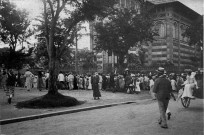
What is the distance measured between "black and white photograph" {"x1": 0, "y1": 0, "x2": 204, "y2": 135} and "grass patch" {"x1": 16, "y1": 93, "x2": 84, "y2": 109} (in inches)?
1.9

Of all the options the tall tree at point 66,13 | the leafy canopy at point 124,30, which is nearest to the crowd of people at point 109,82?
the leafy canopy at point 124,30

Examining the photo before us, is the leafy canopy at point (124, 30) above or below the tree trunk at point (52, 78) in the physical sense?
above

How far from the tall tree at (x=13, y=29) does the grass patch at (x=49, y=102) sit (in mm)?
30123

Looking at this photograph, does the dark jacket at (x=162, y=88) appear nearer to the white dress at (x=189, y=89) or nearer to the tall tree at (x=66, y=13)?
the white dress at (x=189, y=89)

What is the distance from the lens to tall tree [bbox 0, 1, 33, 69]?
44531 millimetres

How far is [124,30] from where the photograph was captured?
3488cm

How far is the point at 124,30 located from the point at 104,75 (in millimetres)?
6873

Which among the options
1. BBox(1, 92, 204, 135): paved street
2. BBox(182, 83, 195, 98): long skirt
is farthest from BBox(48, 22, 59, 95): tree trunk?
BBox(182, 83, 195, 98): long skirt

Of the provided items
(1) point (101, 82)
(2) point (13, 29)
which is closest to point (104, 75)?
(1) point (101, 82)

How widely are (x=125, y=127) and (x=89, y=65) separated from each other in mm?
44627

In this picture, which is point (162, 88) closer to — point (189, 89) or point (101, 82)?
point (189, 89)

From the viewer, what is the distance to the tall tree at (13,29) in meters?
44.5

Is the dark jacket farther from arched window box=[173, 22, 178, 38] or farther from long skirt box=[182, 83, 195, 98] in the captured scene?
arched window box=[173, 22, 178, 38]

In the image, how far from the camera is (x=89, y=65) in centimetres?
5394
